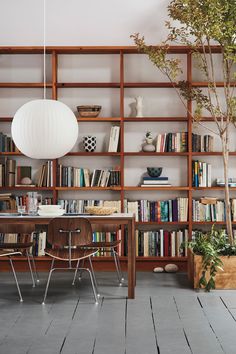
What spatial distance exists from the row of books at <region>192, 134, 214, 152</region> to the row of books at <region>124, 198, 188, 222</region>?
589 mm

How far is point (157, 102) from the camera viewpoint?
26.0ft

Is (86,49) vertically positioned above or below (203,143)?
above

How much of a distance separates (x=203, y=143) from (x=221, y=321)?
2943 mm

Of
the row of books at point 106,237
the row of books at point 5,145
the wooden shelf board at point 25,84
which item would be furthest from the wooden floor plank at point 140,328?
the wooden shelf board at point 25,84

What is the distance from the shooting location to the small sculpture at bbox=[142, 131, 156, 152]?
7719 mm

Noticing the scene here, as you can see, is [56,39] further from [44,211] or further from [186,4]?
[44,211]

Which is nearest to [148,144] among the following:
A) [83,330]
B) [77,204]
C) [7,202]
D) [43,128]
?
[77,204]

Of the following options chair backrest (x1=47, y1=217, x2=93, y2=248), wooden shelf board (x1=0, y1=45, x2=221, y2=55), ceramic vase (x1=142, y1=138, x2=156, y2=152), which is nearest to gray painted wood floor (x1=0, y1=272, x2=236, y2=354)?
chair backrest (x1=47, y1=217, x2=93, y2=248)

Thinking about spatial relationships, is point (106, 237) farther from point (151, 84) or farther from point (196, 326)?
point (196, 326)

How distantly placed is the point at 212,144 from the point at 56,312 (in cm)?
306

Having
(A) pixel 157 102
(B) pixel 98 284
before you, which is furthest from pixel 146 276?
(A) pixel 157 102

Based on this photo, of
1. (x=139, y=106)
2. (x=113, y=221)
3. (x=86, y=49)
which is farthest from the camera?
(x=139, y=106)

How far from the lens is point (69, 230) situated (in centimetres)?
586

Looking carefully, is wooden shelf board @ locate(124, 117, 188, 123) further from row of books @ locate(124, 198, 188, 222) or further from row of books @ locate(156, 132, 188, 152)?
row of books @ locate(124, 198, 188, 222)
